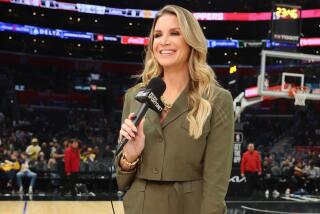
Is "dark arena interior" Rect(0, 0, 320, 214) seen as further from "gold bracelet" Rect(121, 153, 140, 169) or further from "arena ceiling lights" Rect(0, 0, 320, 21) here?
"gold bracelet" Rect(121, 153, 140, 169)

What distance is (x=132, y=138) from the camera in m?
1.54

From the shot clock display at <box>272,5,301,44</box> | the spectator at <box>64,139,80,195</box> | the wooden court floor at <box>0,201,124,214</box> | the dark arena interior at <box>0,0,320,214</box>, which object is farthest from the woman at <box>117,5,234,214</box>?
the dark arena interior at <box>0,0,320,214</box>

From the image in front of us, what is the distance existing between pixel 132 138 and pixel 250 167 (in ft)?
34.9

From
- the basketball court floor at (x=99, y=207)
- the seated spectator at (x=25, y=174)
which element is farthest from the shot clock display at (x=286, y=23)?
the seated spectator at (x=25, y=174)

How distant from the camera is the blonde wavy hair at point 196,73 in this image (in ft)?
5.26

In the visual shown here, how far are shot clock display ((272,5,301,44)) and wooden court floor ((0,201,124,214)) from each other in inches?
239

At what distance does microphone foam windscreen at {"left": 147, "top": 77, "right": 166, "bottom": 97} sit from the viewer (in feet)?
5.23

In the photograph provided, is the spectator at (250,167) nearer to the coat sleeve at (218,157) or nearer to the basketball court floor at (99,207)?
the basketball court floor at (99,207)

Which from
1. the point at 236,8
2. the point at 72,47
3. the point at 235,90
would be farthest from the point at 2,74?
the point at 235,90

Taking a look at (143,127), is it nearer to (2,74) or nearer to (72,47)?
(2,74)

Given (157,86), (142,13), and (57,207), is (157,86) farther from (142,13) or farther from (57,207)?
(142,13)

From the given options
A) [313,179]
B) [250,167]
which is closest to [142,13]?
[313,179]

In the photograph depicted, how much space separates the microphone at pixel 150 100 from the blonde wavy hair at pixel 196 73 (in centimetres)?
13

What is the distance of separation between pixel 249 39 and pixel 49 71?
577 inches
